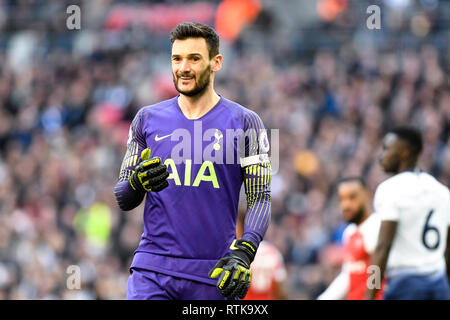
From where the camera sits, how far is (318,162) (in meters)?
16.1

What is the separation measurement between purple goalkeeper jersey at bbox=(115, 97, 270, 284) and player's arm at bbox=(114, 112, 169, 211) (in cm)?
1

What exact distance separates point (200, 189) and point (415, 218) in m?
2.62

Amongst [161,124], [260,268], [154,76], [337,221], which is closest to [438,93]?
[337,221]

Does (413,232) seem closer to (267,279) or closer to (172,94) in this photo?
(267,279)

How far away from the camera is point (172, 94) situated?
1894cm

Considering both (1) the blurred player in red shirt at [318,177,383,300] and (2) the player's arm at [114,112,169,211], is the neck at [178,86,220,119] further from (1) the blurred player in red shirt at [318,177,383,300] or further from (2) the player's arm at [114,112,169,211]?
(1) the blurred player in red shirt at [318,177,383,300]

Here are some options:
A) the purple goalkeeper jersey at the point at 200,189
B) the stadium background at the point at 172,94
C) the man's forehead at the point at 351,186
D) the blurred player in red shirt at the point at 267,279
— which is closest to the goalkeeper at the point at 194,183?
the purple goalkeeper jersey at the point at 200,189

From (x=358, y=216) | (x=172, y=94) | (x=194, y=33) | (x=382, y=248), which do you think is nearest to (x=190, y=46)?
(x=194, y=33)

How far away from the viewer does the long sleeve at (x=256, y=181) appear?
5652 mm

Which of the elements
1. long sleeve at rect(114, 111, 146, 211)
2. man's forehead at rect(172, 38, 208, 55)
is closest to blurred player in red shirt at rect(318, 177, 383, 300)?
long sleeve at rect(114, 111, 146, 211)

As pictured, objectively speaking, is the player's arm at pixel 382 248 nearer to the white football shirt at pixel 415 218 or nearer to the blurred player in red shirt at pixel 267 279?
the white football shirt at pixel 415 218

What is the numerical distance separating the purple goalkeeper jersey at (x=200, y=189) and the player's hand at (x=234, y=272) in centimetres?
13

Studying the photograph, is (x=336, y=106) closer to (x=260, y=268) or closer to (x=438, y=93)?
(x=438, y=93)

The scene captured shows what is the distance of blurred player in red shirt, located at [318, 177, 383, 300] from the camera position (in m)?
8.30
